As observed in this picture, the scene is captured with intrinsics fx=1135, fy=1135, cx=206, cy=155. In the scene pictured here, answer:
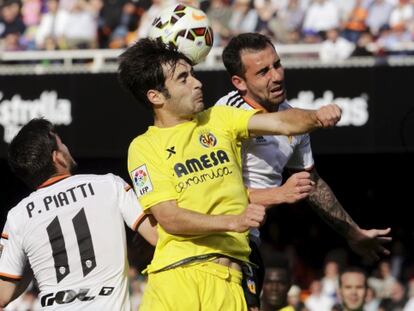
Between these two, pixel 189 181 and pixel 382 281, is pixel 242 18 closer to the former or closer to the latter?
pixel 382 281

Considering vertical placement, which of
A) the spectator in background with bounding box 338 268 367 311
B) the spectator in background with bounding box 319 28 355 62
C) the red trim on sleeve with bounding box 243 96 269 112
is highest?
the red trim on sleeve with bounding box 243 96 269 112

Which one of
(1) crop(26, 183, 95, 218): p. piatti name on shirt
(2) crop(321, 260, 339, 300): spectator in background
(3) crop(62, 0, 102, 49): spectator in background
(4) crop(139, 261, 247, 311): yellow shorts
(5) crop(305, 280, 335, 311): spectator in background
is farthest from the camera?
(3) crop(62, 0, 102, 49): spectator in background

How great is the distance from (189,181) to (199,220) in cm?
29

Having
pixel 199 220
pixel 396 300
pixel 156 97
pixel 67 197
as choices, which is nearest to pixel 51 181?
pixel 67 197

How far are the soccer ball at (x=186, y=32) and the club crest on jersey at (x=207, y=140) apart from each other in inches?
36.4

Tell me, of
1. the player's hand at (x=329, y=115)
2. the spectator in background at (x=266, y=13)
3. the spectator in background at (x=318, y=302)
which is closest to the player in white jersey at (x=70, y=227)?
the player's hand at (x=329, y=115)

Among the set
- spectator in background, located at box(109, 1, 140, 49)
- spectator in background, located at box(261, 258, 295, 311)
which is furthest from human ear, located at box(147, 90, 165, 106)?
spectator in background, located at box(109, 1, 140, 49)

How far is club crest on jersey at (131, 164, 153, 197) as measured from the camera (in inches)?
249

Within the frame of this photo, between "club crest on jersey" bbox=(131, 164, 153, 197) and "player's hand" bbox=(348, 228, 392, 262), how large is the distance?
5.26 feet

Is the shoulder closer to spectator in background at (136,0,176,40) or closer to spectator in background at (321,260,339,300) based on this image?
spectator in background at (321,260,339,300)

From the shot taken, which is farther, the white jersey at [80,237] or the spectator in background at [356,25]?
the spectator in background at [356,25]

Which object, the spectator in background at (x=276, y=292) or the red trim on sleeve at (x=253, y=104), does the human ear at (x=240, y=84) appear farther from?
the spectator in background at (x=276, y=292)

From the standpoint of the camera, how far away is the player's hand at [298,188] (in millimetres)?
5949

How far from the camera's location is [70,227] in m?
6.45
